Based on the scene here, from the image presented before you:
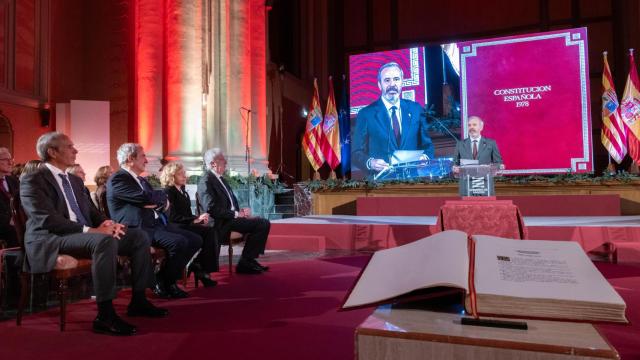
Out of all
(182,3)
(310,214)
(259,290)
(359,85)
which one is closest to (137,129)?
(182,3)

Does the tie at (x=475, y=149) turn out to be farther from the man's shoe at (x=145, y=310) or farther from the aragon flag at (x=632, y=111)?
the aragon flag at (x=632, y=111)

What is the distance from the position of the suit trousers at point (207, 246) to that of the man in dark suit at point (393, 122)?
6427mm

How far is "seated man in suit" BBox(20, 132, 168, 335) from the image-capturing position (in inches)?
107

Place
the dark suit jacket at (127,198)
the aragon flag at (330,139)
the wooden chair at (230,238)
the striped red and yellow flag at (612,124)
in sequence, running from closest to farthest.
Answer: the dark suit jacket at (127,198), the wooden chair at (230,238), the striped red and yellow flag at (612,124), the aragon flag at (330,139)

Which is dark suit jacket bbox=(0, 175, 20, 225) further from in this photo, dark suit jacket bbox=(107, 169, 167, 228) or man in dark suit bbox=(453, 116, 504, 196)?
man in dark suit bbox=(453, 116, 504, 196)

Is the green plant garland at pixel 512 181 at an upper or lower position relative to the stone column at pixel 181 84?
lower

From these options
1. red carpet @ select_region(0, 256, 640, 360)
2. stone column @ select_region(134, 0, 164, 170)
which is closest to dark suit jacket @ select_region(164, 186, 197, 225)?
red carpet @ select_region(0, 256, 640, 360)

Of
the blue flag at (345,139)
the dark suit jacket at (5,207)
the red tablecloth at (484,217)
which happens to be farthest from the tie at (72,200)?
the blue flag at (345,139)

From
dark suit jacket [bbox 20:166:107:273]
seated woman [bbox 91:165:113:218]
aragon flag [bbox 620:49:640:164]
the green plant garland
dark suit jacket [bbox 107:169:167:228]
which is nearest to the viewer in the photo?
dark suit jacket [bbox 20:166:107:273]

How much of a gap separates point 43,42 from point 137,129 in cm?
254

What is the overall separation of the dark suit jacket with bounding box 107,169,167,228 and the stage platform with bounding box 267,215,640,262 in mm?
3195

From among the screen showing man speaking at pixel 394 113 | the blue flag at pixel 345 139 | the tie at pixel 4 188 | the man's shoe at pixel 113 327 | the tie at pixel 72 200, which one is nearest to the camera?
the man's shoe at pixel 113 327

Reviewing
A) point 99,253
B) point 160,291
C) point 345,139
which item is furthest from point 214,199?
point 345,139

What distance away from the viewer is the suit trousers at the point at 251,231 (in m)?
4.81
